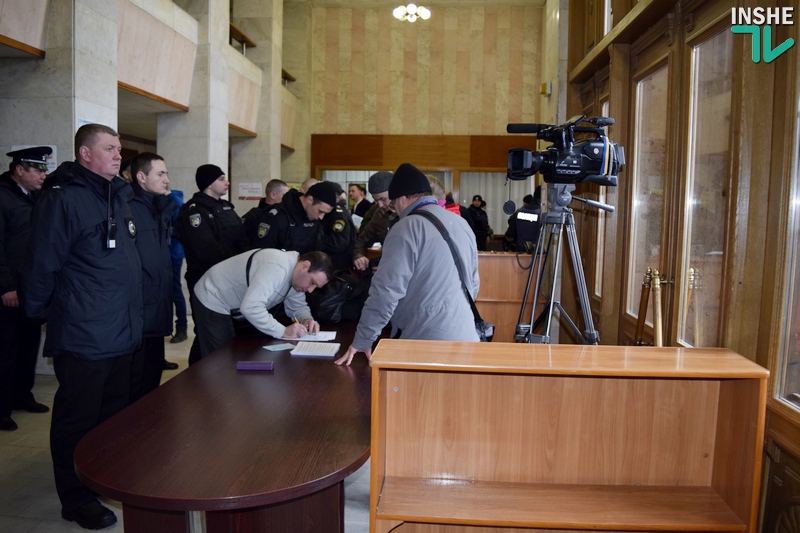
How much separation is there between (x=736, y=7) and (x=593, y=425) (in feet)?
5.31

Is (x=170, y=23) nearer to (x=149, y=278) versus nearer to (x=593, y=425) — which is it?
(x=149, y=278)

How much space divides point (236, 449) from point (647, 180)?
2.71 meters

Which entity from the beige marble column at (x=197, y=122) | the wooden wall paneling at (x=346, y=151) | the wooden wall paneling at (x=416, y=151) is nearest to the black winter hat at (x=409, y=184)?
Answer: the beige marble column at (x=197, y=122)

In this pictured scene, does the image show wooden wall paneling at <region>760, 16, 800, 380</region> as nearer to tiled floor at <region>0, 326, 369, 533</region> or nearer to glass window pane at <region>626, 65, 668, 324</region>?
glass window pane at <region>626, 65, 668, 324</region>

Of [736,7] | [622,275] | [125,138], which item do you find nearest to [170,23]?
[125,138]

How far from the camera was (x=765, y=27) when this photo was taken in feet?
6.39

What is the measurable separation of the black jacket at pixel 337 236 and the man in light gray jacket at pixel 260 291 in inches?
44.1

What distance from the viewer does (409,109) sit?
12.3 m

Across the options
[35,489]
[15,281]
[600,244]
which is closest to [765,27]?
[600,244]

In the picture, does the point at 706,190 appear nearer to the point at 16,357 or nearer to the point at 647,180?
the point at 647,180

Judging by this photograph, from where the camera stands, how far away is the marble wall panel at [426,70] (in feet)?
39.6

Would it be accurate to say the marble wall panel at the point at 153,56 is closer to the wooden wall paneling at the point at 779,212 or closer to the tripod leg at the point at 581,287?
the tripod leg at the point at 581,287

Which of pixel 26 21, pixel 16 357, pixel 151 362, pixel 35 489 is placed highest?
pixel 26 21

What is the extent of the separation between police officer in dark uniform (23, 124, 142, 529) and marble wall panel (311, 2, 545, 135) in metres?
9.96
